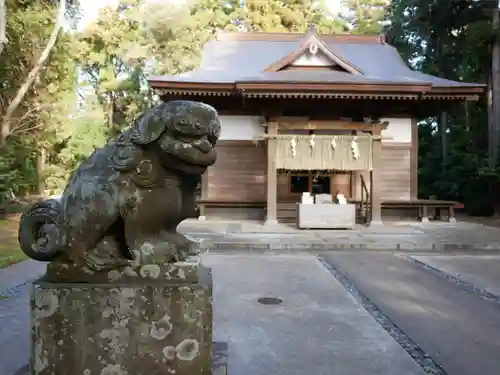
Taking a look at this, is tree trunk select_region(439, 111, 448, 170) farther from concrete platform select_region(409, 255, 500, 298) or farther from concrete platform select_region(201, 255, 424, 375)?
concrete platform select_region(201, 255, 424, 375)

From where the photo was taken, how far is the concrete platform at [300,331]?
10.3 ft

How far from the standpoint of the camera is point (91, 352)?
2.26 meters

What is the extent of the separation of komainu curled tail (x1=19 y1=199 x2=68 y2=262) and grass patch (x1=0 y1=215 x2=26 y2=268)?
5363 millimetres

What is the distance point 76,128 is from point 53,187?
3227 millimetres

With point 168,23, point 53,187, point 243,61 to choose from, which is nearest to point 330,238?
point 243,61

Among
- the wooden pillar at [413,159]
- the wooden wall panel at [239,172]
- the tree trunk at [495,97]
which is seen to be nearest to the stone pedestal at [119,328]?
the wooden wall panel at [239,172]

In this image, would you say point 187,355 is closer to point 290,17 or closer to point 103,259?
point 103,259

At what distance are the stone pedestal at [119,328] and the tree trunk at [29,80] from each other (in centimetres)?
1412

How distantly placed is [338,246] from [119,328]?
753 cm

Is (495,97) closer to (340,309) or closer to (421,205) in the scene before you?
(421,205)

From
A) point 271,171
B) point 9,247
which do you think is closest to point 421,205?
point 271,171

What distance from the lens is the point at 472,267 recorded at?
728cm

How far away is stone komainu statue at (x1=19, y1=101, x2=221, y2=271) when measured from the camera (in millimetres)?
2291

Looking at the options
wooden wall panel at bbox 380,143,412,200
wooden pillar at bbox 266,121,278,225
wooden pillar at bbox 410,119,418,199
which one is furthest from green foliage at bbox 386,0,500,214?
wooden pillar at bbox 266,121,278,225
